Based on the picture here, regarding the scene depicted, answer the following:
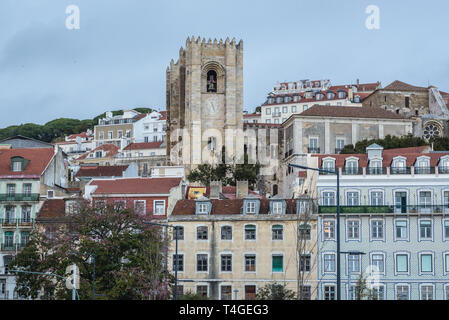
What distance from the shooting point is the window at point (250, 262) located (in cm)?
6456

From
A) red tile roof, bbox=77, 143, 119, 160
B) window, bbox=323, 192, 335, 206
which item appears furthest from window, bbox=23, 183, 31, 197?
red tile roof, bbox=77, 143, 119, 160

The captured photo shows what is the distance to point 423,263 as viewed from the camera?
6366cm

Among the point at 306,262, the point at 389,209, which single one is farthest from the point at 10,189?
the point at 389,209

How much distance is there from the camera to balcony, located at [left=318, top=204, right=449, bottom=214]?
212ft

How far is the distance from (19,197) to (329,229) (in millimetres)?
25128

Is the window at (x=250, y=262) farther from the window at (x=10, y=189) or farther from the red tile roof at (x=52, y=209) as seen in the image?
the window at (x=10, y=189)

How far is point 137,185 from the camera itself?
237ft

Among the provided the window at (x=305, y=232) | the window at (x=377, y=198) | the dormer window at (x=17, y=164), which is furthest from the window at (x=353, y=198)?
the dormer window at (x=17, y=164)

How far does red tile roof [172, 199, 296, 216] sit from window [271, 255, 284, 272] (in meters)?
3.49

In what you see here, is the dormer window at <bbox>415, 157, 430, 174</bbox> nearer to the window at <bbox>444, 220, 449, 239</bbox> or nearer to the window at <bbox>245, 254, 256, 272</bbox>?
the window at <bbox>444, 220, 449, 239</bbox>

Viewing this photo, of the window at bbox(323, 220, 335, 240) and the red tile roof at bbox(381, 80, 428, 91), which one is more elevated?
the red tile roof at bbox(381, 80, 428, 91)

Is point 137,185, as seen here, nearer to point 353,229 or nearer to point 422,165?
point 353,229
